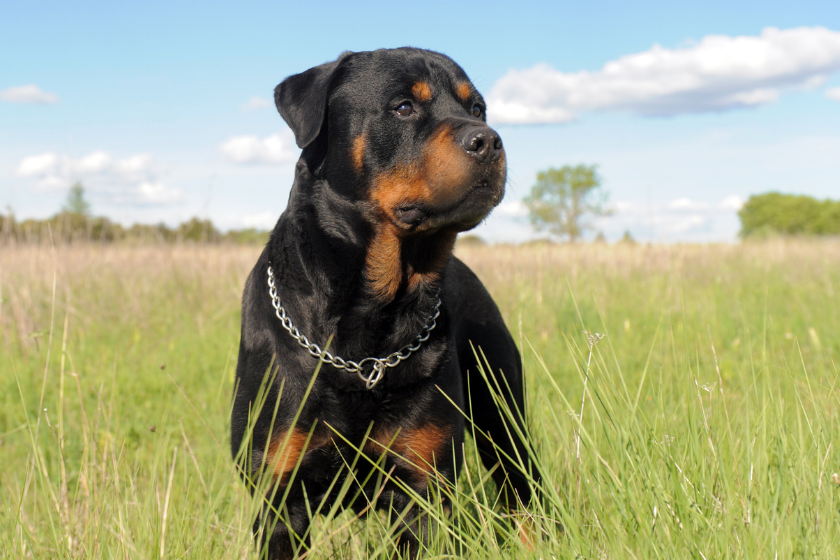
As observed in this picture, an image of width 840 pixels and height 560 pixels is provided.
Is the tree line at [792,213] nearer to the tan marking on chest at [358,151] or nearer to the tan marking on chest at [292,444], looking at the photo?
the tan marking on chest at [358,151]

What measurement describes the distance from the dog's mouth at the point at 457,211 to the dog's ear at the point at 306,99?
494 millimetres

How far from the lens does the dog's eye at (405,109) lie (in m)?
2.38

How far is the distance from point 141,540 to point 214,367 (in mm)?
3174

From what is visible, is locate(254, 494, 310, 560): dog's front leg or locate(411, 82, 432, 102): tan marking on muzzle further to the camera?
locate(411, 82, 432, 102): tan marking on muzzle

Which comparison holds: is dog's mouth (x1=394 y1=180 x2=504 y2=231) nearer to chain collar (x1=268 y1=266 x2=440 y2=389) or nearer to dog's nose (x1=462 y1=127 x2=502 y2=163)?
dog's nose (x1=462 y1=127 x2=502 y2=163)

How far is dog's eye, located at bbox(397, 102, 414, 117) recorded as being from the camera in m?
2.38

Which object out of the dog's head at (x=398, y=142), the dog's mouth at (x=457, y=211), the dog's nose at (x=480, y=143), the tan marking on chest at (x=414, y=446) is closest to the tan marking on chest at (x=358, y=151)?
the dog's head at (x=398, y=142)

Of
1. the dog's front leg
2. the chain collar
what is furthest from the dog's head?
the dog's front leg

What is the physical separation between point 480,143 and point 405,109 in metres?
0.42

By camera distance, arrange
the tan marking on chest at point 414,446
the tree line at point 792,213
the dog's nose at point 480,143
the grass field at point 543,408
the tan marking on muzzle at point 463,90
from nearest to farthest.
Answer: the grass field at point 543,408
the dog's nose at point 480,143
the tan marking on chest at point 414,446
the tan marking on muzzle at point 463,90
the tree line at point 792,213

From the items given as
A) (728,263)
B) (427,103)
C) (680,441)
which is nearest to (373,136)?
(427,103)

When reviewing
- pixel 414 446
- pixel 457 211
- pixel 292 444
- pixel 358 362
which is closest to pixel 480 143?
pixel 457 211

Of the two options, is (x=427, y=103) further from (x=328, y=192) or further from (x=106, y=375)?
(x=106, y=375)

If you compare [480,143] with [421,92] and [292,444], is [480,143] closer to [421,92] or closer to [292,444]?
[421,92]
